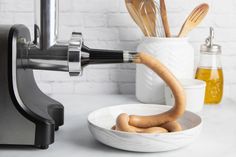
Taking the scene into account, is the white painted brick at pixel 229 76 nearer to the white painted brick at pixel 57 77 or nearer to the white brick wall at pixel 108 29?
the white brick wall at pixel 108 29

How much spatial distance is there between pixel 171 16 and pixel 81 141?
627mm

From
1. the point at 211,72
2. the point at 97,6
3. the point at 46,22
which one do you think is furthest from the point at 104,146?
the point at 97,6

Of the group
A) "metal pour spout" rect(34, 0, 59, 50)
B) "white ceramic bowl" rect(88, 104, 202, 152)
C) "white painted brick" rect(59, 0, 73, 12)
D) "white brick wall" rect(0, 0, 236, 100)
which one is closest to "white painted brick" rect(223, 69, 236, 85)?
"white brick wall" rect(0, 0, 236, 100)

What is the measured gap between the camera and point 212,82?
1243 mm

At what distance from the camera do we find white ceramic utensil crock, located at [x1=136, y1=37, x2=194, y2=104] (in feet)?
3.88

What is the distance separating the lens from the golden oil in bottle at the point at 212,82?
1243 mm

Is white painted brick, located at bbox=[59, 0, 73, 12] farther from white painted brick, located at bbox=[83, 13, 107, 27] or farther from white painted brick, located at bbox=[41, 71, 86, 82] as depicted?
white painted brick, located at bbox=[41, 71, 86, 82]

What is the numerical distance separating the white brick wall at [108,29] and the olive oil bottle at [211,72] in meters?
0.14

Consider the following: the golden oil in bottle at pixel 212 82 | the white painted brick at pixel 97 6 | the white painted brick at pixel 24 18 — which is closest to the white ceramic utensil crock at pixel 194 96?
the golden oil in bottle at pixel 212 82

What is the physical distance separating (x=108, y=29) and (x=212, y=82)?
35cm

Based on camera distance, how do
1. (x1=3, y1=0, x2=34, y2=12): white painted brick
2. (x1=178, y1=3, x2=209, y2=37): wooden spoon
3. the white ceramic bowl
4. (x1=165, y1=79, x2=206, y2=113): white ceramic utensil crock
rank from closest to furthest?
the white ceramic bowl, (x1=165, y1=79, x2=206, y2=113): white ceramic utensil crock, (x1=178, y1=3, x2=209, y2=37): wooden spoon, (x1=3, y1=0, x2=34, y2=12): white painted brick

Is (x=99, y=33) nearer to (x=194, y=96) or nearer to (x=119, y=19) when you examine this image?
(x=119, y=19)

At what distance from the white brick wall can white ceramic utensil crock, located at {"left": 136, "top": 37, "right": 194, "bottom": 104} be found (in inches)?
6.3

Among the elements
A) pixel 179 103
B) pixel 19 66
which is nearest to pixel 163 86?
pixel 179 103
